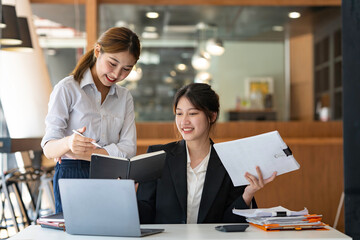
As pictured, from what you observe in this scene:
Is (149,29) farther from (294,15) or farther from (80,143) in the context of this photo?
(80,143)

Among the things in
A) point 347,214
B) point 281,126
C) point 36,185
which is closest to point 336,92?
point 281,126

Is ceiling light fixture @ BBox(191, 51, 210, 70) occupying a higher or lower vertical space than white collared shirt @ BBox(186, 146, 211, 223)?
higher

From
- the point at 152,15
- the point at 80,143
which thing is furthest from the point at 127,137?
the point at 152,15

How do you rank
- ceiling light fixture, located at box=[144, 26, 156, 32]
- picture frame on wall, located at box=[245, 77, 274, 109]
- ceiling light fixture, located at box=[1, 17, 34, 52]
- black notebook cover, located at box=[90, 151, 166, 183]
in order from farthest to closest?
picture frame on wall, located at box=[245, 77, 274, 109] < ceiling light fixture, located at box=[144, 26, 156, 32] < ceiling light fixture, located at box=[1, 17, 34, 52] < black notebook cover, located at box=[90, 151, 166, 183]

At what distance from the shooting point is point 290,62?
375 inches

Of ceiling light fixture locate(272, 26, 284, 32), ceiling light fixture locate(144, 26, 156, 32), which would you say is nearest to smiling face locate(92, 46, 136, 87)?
ceiling light fixture locate(144, 26, 156, 32)

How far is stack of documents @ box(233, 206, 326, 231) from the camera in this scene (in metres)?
1.91

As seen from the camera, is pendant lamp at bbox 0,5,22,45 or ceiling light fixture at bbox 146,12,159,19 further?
ceiling light fixture at bbox 146,12,159,19

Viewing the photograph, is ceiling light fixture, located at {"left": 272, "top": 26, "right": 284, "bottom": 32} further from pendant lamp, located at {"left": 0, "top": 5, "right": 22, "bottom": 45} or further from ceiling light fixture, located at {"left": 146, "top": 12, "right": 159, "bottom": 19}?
pendant lamp, located at {"left": 0, "top": 5, "right": 22, "bottom": 45}

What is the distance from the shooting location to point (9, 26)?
4.86 meters

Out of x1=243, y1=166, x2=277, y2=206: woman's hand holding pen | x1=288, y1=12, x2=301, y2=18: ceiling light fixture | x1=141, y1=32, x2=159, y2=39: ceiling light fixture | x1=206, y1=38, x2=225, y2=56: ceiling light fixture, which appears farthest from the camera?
x1=206, y1=38, x2=225, y2=56: ceiling light fixture

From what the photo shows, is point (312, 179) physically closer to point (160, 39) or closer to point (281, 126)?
point (281, 126)

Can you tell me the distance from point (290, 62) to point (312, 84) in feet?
1.79

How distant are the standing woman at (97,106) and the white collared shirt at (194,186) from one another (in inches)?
11.2
